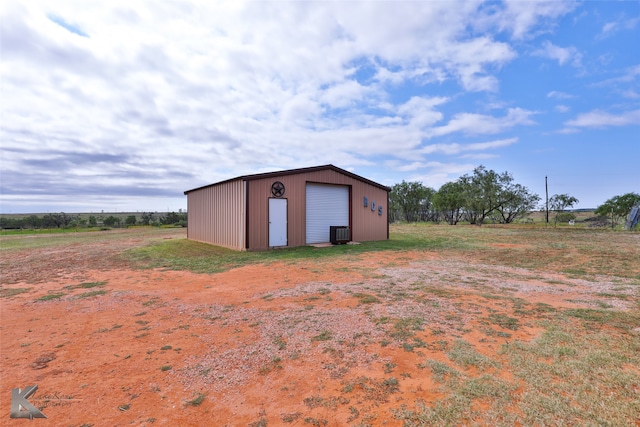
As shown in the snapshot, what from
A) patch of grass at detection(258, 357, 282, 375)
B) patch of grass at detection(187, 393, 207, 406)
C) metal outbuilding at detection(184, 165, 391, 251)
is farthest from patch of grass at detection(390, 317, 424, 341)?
metal outbuilding at detection(184, 165, 391, 251)

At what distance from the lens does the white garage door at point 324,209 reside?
12398 millimetres

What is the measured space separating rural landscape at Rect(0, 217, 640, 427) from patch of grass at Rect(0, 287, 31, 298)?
0.04 m

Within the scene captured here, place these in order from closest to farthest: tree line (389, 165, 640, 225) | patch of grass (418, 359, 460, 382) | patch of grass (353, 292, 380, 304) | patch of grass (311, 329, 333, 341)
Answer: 1. patch of grass (418, 359, 460, 382)
2. patch of grass (311, 329, 333, 341)
3. patch of grass (353, 292, 380, 304)
4. tree line (389, 165, 640, 225)

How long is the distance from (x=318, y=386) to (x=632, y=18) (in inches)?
545

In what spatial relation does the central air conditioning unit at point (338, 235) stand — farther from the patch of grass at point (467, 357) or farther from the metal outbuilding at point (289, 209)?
the patch of grass at point (467, 357)

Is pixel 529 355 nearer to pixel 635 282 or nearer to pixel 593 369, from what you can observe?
pixel 593 369

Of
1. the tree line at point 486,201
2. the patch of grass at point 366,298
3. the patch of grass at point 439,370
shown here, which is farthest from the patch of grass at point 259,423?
the tree line at point 486,201

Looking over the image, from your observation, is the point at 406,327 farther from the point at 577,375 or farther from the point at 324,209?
the point at 324,209

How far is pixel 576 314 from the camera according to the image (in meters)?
3.71

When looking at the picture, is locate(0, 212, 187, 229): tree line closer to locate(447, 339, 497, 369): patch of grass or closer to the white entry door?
the white entry door

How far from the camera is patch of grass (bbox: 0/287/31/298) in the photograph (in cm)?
502

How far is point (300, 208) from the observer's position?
11914 mm

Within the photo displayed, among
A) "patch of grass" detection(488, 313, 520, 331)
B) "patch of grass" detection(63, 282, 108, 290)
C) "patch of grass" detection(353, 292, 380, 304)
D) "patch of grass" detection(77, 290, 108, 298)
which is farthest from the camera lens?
"patch of grass" detection(63, 282, 108, 290)

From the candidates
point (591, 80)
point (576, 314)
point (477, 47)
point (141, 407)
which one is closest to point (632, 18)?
point (477, 47)
